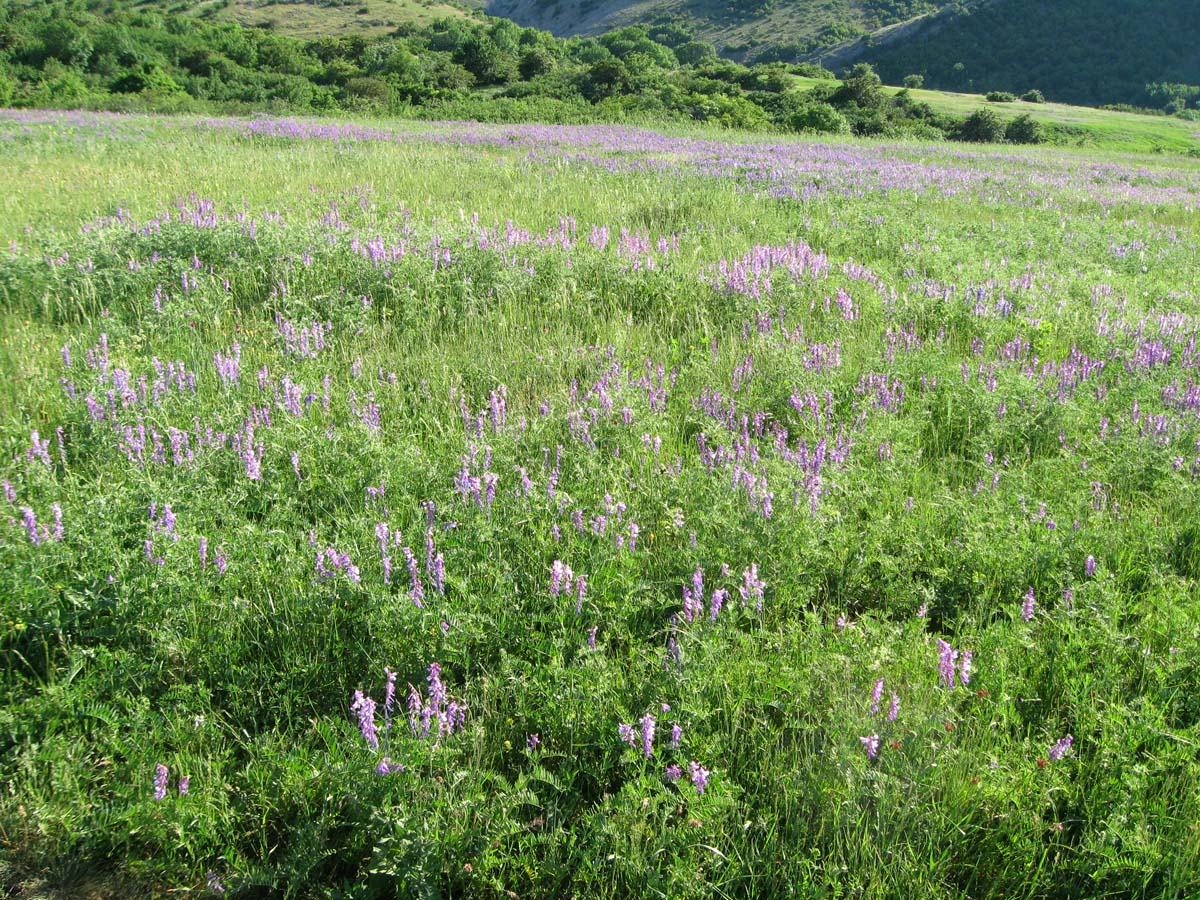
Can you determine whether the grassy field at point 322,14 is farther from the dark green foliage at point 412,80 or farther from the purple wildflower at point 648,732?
the purple wildflower at point 648,732

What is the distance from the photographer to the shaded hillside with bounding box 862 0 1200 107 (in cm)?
9175

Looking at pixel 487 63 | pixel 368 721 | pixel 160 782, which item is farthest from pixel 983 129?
pixel 160 782

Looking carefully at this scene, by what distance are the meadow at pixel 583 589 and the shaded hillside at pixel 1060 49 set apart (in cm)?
10912

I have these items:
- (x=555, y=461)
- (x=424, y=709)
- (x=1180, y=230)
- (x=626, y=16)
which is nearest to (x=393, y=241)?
(x=555, y=461)

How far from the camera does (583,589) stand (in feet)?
9.22

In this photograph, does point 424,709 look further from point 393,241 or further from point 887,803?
point 393,241

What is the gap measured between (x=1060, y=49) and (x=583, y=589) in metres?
121

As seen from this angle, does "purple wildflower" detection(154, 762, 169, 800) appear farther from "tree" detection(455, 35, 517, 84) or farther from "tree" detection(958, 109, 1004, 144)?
"tree" detection(455, 35, 517, 84)

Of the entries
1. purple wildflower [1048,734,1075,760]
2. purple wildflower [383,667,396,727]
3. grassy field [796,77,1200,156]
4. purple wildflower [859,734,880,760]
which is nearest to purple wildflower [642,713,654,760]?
purple wildflower [859,734,880,760]

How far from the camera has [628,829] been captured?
2.10 meters

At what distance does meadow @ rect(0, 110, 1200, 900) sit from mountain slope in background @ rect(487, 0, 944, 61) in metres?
121

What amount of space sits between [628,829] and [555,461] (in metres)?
2.13

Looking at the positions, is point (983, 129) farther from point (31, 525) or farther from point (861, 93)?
point (31, 525)

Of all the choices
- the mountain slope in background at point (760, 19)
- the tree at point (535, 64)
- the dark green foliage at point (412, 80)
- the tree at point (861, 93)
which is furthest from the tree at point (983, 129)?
the mountain slope in background at point (760, 19)
